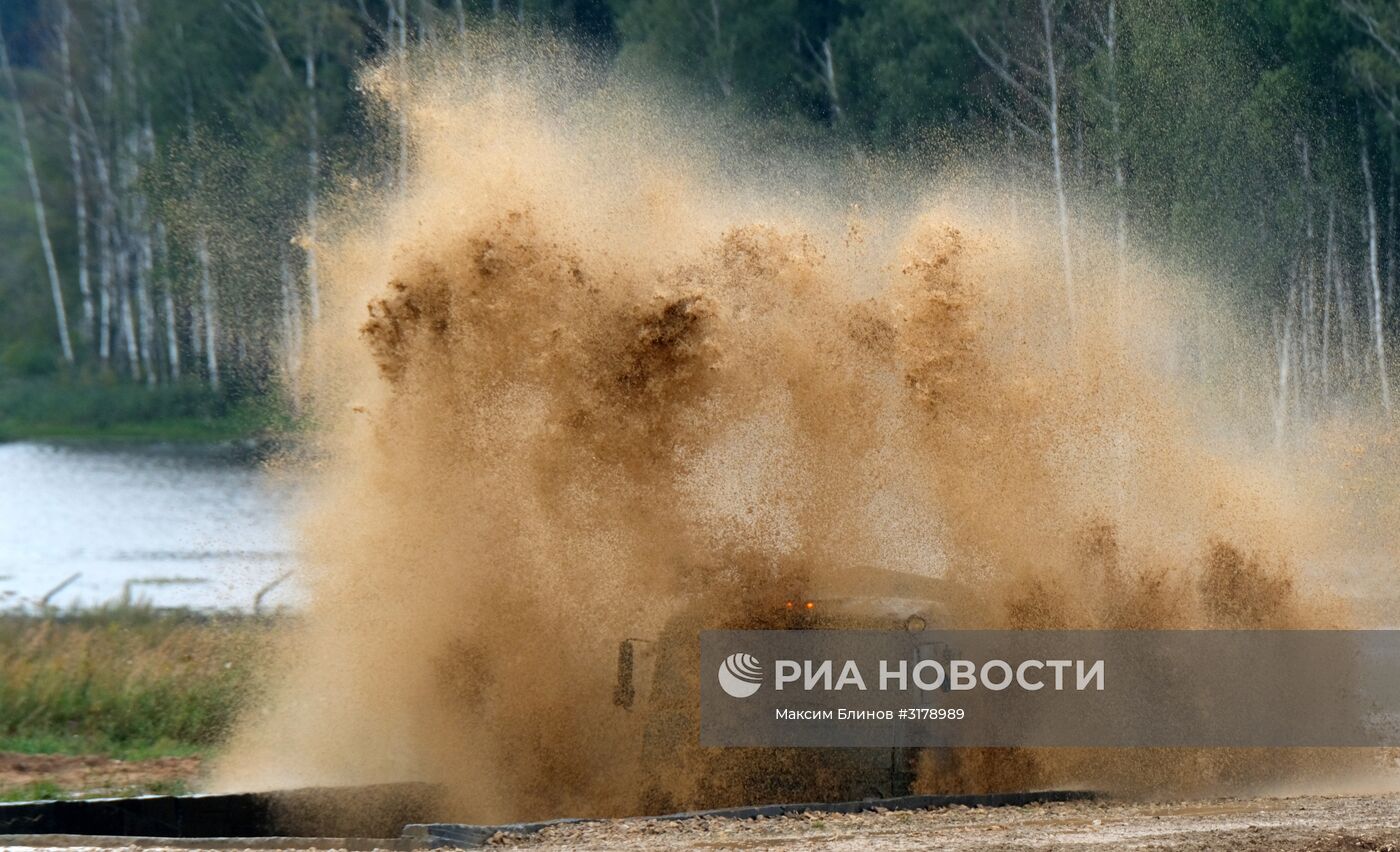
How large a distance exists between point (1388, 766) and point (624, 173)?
8809 millimetres

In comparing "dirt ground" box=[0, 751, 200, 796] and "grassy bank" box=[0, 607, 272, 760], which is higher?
"grassy bank" box=[0, 607, 272, 760]

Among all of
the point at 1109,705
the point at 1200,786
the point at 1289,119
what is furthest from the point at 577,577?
the point at 1289,119

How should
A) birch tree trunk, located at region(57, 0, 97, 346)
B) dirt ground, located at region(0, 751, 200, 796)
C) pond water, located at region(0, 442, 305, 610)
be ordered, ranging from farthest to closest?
birch tree trunk, located at region(57, 0, 97, 346), pond water, located at region(0, 442, 305, 610), dirt ground, located at region(0, 751, 200, 796)

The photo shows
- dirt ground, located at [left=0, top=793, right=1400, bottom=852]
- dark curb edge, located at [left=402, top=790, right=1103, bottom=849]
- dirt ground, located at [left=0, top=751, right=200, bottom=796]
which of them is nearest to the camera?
dirt ground, located at [left=0, top=793, right=1400, bottom=852]

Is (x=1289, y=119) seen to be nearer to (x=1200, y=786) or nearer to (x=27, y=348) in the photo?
(x=1200, y=786)

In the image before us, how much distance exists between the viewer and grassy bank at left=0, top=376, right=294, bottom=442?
169ft

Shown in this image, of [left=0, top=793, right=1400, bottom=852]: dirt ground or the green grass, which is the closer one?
[left=0, top=793, right=1400, bottom=852]: dirt ground

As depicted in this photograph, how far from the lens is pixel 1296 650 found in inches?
551

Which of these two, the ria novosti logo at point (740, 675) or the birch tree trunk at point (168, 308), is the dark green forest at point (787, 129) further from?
the ria novosti logo at point (740, 675)

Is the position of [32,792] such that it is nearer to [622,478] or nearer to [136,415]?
[622,478]

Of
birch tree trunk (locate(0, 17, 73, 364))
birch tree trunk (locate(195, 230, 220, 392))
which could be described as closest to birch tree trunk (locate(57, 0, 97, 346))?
birch tree trunk (locate(0, 17, 73, 364))

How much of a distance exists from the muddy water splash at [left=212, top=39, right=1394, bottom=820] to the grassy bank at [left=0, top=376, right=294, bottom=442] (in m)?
37.0

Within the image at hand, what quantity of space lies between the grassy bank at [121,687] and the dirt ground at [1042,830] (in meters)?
5.95

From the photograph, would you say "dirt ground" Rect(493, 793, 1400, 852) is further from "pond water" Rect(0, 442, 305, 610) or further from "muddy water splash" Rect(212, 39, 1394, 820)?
"pond water" Rect(0, 442, 305, 610)
